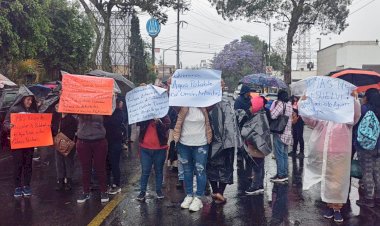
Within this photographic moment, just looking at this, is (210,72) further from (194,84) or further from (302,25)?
(302,25)

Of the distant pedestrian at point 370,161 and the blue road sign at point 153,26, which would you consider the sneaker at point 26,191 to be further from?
the blue road sign at point 153,26

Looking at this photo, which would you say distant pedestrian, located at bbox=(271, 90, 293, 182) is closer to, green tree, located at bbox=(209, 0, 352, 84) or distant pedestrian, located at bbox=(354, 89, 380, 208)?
distant pedestrian, located at bbox=(354, 89, 380, 208)

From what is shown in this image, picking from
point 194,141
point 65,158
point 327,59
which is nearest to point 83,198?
point 65,158

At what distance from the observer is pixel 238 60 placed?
210ft

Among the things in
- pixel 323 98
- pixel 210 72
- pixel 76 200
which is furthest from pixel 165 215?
pixel 323 98

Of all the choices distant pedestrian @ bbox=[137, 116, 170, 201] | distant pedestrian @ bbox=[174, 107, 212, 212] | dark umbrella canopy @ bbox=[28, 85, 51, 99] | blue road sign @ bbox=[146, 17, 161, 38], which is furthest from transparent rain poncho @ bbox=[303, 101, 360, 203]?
blue road sign @ bbox=[146, 17, 161, 38]

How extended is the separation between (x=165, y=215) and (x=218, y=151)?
1.16 metres

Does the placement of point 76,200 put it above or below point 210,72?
below

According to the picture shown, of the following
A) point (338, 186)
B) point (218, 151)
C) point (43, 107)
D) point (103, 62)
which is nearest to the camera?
point (338, 186)

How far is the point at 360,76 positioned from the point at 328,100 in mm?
1228

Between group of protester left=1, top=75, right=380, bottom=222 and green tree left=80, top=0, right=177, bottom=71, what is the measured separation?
12618 millimetres

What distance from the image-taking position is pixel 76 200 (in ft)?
21.6

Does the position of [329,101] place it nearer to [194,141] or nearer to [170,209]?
[194,141]

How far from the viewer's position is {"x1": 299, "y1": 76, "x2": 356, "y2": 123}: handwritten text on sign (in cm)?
574
